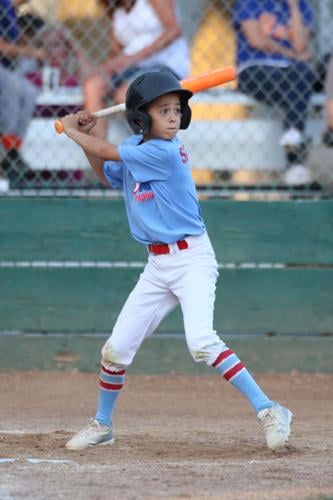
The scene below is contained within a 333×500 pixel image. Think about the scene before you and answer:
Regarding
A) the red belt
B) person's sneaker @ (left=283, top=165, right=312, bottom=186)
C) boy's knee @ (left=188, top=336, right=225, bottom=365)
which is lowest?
person's sneaker @ (left=283, top=165, right=312, bottom=186)

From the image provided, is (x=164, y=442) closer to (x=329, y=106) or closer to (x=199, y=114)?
(x=199, y=114)

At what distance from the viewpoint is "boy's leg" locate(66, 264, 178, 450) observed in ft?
15.1

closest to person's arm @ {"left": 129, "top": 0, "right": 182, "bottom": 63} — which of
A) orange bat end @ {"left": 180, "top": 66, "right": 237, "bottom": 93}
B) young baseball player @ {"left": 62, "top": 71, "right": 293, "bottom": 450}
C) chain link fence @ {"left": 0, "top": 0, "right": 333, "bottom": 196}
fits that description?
chain link fence @ {"left": 0, "top": 0, "right": 333, "bottom": 196}

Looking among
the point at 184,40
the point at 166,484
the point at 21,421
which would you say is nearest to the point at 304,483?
the point at 166,484

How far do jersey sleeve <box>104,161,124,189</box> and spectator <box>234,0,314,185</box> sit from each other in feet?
7.77

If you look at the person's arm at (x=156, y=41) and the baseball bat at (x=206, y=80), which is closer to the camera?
the baseball bat at (x=206, y=80)

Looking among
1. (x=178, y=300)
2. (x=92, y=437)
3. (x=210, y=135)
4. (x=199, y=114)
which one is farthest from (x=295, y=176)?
(x=92, y=437)

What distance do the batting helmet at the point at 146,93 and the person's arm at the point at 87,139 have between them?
0.16 metres

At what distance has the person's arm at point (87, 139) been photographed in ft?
14.5

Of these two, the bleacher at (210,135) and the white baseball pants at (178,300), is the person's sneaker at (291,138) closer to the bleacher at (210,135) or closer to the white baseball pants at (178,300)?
the bleacher at (210,135)

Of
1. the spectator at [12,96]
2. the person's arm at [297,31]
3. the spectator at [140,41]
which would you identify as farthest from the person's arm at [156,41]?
the person's arm at [297,31]

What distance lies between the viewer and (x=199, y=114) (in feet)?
22.8

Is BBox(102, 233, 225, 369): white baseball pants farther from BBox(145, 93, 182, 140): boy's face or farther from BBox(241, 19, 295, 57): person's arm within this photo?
BBox(241, 19, 295, 57): person's arm

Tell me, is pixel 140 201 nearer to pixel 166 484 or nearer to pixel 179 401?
pixel 166 484
